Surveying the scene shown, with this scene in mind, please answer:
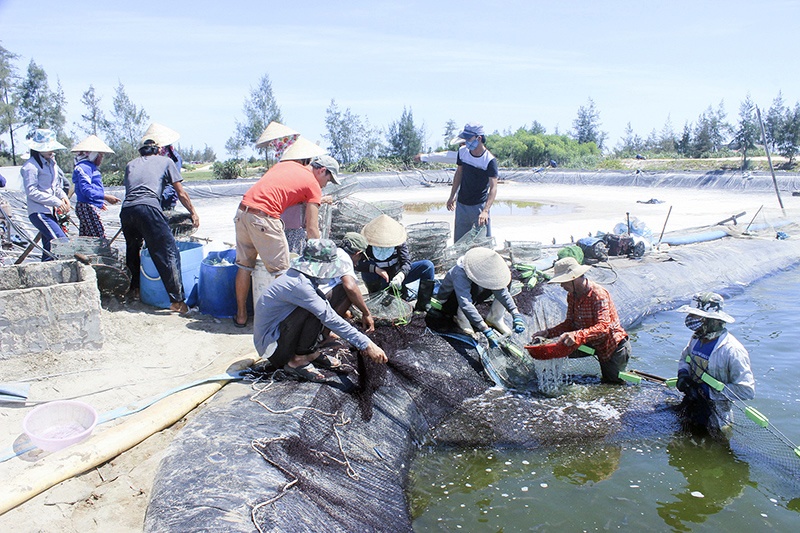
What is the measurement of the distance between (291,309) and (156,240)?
2.04 metres

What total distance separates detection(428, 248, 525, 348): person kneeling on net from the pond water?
115 cm

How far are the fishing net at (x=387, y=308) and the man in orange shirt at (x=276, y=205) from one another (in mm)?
828

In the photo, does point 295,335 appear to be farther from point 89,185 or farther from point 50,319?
point 89,185

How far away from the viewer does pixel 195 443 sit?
128 inches

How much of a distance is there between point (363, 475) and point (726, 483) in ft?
8.34

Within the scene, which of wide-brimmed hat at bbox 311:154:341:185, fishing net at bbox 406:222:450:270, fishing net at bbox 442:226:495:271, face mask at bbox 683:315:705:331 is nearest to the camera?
face mask at bbox 683:315:705:331

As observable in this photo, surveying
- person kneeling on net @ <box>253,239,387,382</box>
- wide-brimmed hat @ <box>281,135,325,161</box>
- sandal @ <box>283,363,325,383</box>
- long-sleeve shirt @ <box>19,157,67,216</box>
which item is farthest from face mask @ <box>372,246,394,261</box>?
long-sleeve shirt @ <box>19,157,67,216</box>

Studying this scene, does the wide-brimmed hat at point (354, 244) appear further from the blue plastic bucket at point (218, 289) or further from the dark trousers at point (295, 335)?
the blue plastic bucket at point (218, 289)

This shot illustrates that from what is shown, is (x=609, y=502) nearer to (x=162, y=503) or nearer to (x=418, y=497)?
(x=418, y=497)

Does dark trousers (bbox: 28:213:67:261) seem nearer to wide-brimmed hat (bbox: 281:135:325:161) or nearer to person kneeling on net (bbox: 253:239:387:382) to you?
wide-brimmed hat (bbox: 281:135:325:161)

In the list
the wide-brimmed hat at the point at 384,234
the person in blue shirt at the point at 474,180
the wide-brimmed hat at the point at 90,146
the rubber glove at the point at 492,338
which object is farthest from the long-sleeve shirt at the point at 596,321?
the wide-brimmed hat at the point at 90,146

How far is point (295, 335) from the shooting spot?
407cm

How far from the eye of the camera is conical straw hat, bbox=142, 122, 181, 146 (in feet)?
19.2

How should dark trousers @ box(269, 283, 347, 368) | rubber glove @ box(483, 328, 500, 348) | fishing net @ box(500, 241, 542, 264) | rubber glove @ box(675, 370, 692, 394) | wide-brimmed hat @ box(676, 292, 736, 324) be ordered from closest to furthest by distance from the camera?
dark trousers @ box(269, 283, 347, 368), wide-brimmed hat @ box(676, 292, 736, 324), rubber glove @ box(675, 370, 692, 394), rubber glove @ box(483, 328, 500, 348), fishing net @ box(500, 241, 542, 264)
